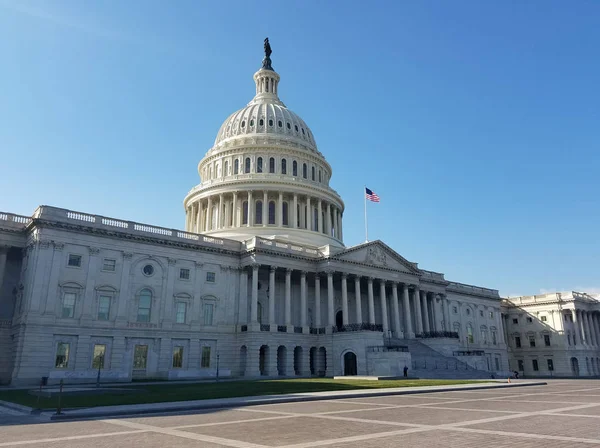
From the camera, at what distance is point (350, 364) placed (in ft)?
194

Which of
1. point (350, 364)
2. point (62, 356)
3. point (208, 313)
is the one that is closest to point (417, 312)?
point (350, 364)

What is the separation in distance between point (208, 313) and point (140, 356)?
31.2ft

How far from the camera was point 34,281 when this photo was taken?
45.7 m

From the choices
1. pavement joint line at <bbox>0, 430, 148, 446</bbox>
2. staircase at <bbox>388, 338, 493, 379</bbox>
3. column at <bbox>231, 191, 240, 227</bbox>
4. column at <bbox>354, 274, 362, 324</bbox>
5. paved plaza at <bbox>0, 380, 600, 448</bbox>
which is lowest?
pavement joint line at <bbox>0, 430, 148, 446</bbox>

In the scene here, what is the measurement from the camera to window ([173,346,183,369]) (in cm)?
5328

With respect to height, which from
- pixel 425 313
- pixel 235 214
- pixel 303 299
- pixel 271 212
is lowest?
pixel 425 313

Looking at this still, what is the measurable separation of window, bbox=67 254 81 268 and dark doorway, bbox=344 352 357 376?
3261 cm

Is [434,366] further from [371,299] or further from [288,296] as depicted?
[288,296]

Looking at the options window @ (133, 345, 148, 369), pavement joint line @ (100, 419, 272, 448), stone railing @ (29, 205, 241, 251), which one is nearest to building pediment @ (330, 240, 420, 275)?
stone railing @ (29, 205, 241, 251)

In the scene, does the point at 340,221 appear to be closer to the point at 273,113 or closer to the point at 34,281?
the point at 273,113

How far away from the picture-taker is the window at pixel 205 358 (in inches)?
2173

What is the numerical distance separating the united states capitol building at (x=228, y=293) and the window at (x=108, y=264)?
202mm

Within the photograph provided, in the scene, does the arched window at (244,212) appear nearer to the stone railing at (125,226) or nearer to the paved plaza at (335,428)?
the stone railing at (125,226)

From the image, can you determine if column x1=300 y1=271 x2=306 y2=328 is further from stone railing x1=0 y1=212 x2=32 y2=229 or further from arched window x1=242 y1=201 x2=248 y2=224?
stone railing x1=0 y1=212 x2=32 y2=229
